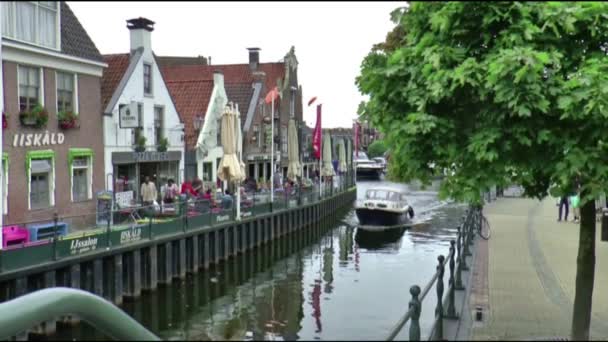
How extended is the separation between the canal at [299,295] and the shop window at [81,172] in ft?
17.5

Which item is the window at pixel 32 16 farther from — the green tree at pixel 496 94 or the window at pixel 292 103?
the window at pixel 292 103

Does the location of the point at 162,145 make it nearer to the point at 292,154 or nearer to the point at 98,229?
the point at 292,154

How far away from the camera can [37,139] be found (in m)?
18.5

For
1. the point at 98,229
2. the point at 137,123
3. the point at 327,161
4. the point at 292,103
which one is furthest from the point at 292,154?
the point at 98,229

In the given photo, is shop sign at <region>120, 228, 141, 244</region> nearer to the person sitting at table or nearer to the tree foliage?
the person sitting at table

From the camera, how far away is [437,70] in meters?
4.73

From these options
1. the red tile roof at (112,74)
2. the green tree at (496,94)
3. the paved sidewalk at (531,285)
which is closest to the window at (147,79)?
the red tile roof at (112,74)

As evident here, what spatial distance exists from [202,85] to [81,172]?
13.3 meters

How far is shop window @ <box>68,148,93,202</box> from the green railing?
19.2 meters

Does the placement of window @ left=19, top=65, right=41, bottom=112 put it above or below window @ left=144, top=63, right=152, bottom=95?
below

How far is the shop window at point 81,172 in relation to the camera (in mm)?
20391

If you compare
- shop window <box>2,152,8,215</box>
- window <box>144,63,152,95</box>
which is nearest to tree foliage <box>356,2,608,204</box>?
shop window <box>2,152,8,215</box>

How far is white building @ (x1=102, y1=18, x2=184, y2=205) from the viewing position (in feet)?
74.4

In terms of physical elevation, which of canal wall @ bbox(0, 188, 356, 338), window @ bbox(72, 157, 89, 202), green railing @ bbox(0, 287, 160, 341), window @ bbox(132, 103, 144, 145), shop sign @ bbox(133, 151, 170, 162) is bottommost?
canal wall @ bbox(0, 188, 356, 338)
